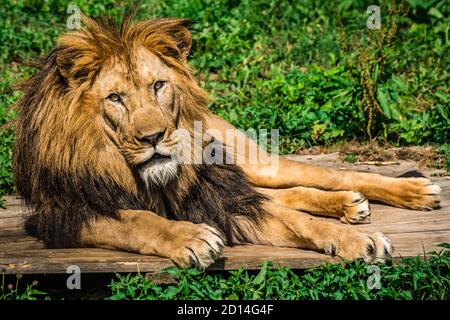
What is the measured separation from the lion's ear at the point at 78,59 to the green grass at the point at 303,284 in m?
0.98

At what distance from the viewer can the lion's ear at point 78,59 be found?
4227 millimetres

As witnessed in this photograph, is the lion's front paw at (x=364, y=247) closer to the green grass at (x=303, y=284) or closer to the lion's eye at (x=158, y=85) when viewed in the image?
the green grass at (x=303, y=284)

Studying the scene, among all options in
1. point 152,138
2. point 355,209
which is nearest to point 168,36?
point 152,138

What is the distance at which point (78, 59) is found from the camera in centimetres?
423

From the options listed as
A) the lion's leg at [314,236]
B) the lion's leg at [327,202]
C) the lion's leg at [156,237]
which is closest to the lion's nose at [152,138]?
the lion's leg at [156,237]

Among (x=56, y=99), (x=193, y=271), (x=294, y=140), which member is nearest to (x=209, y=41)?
(x=294, y=140)

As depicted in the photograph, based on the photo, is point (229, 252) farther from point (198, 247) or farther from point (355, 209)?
point (355, 209)

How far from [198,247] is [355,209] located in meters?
1.14

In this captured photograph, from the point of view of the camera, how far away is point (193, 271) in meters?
4.01

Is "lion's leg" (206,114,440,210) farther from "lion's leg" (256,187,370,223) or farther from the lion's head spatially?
the lion's head

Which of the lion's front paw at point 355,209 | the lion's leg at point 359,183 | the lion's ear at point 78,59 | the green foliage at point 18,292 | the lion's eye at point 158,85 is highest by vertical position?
the lion's ear at point 78,59
